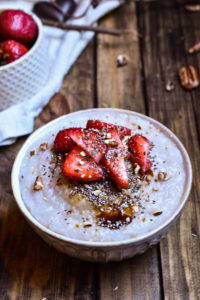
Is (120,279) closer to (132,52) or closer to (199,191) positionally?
(199,191)

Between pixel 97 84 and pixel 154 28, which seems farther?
pixel 154 28

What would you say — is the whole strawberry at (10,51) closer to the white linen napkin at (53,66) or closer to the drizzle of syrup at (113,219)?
the white linen napkin at (53,66)

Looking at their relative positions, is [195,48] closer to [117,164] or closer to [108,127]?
[108,127]

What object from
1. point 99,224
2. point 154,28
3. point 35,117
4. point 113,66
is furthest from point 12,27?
point 99,224

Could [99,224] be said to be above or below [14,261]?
above

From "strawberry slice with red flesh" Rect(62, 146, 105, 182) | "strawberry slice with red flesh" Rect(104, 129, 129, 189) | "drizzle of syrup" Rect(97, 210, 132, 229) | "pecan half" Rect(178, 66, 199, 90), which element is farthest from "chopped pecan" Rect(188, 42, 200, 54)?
"drizzle of syrup" Rect(97, 210, 132, 229)

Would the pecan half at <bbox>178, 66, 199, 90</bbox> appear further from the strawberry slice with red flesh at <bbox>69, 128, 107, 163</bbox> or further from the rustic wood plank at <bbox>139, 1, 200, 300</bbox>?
the strawberry slice with red flesh at <bbox>69, 128, 107, 163</bbox>
